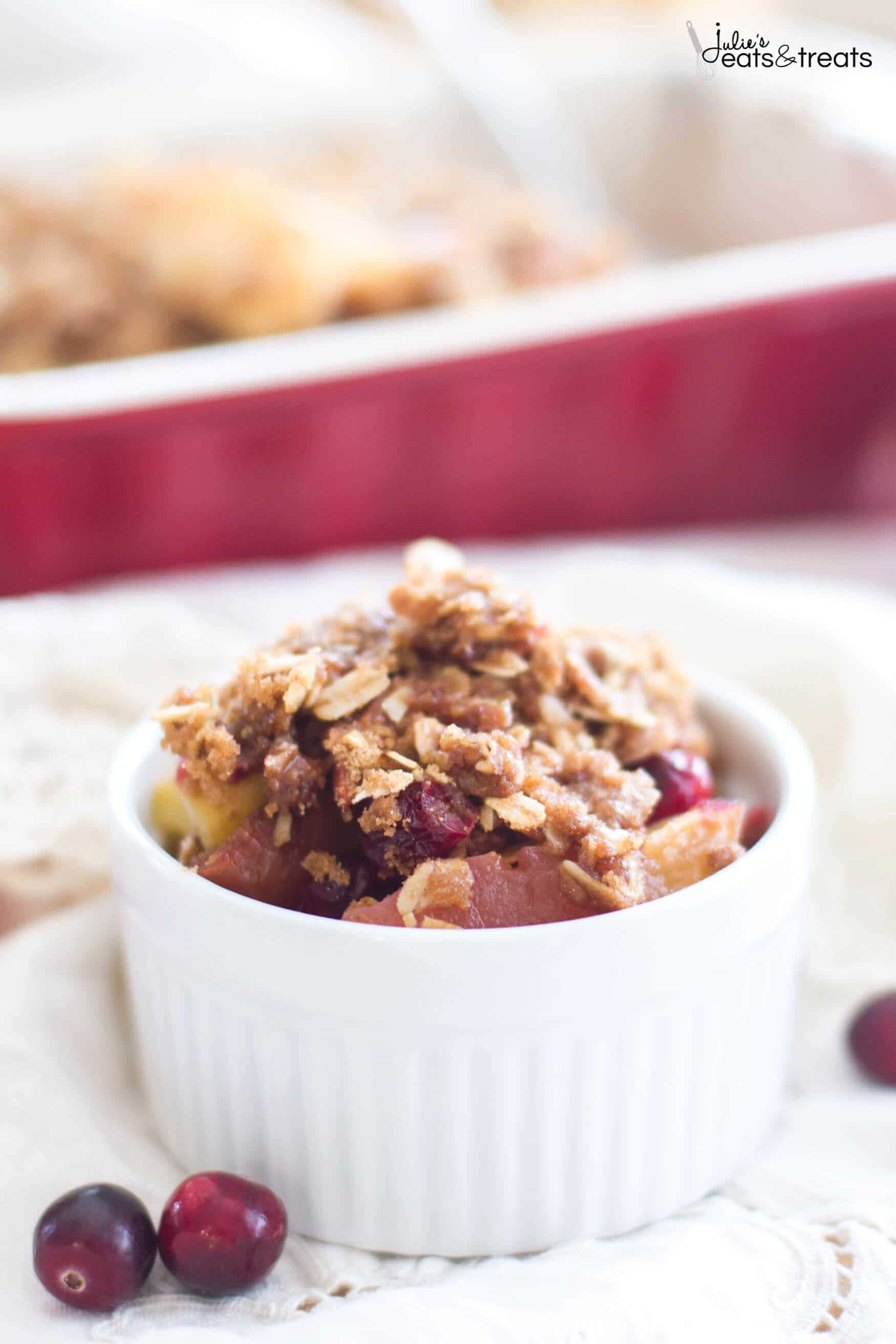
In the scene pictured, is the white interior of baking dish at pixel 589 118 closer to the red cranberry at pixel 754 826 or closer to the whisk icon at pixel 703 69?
the whisk icon at pixel 703 69

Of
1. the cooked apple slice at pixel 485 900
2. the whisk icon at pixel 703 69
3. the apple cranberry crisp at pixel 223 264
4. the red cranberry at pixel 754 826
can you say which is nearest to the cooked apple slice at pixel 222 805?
the cooked apple slice at pixel 485 900

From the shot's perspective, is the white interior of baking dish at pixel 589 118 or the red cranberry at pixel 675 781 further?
the white interior of baking dish at pixel 589 118

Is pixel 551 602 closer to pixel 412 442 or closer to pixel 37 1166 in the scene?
pixel 412 442

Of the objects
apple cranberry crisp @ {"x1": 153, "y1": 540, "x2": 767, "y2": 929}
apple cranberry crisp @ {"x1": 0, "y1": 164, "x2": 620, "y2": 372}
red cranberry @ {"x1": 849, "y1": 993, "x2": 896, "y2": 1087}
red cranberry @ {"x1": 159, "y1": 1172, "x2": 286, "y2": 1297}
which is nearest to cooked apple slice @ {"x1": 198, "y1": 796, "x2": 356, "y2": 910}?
apple cranberry crisp @ {"x1": 153, "y1": 540, "x2": 767, "y2": 929}

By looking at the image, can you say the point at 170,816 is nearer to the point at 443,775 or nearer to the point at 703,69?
the point at 443,775

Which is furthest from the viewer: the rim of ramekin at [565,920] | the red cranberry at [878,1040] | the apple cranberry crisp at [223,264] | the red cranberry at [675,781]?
the apple cranberry crisp at [223,264]

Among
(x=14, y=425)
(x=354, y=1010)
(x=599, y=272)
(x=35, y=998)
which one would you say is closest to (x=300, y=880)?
(x=354, y=1010)

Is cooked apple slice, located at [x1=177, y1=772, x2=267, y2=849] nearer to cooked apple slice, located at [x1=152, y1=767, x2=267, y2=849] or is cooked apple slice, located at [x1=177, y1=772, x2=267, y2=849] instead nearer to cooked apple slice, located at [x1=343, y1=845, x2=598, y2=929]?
cooked apple slice, located at [x1=152, y1=767, x2=267, y2=849]
